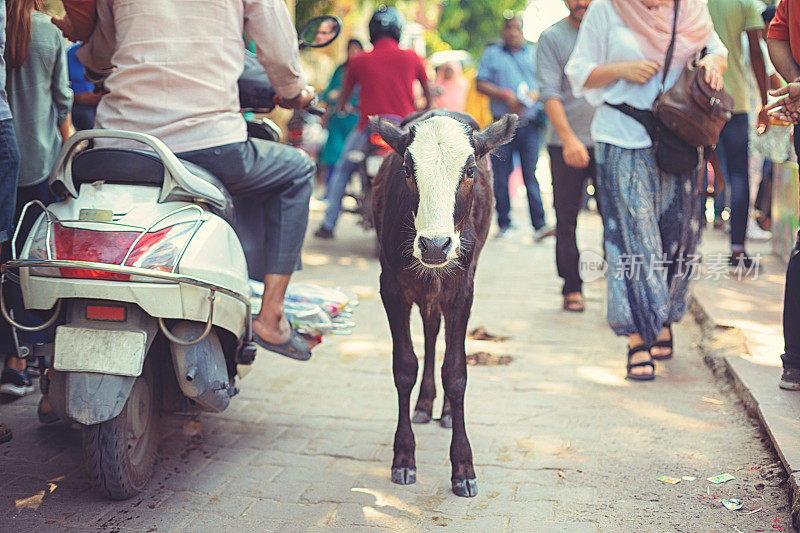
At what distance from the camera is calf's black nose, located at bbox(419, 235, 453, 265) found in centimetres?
334

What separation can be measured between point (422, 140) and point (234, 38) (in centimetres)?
106

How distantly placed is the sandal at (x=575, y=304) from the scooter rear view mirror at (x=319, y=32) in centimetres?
340

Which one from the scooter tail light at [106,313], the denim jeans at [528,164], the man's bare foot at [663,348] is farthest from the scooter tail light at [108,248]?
the denim jeans at [528,164]

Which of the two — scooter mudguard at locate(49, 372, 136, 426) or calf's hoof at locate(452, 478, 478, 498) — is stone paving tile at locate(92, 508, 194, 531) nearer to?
scooter mudguard at locate(49, 372, 136, 426)

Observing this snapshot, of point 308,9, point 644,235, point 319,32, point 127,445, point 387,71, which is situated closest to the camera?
point 127,445

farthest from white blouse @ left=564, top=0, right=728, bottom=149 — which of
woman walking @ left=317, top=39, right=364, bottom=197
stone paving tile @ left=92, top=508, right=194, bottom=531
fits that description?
woman walking @ left=317, top=39, right=364, bottom=197

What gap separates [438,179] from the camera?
349cm

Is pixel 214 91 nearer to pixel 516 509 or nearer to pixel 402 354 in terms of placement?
pixel 402 354

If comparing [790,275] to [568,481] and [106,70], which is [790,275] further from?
[106,70]

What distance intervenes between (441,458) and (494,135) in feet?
5.09

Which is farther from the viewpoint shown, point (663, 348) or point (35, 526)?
point (663, 348)

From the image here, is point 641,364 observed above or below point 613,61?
below

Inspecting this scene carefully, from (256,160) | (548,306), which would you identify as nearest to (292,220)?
(256,160)

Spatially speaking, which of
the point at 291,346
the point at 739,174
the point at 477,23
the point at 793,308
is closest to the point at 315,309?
the point at 291,346
